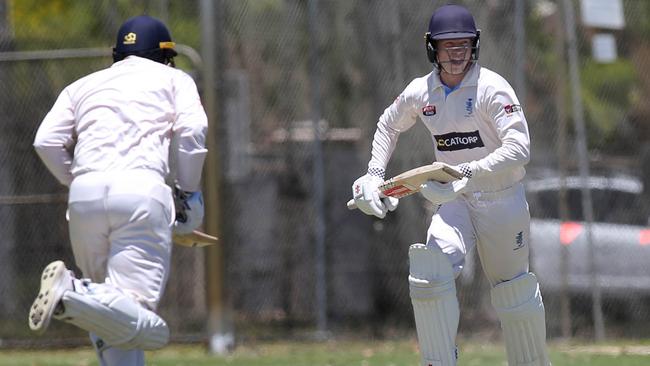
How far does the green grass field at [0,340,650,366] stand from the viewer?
10.2 metres

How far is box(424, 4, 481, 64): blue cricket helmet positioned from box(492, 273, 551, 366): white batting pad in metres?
1.23

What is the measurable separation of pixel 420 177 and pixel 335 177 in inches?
238

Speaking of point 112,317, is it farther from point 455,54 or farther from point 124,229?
point 455,54

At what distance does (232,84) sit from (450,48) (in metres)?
5.54

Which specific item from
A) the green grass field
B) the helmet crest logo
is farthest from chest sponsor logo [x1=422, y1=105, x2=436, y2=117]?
the green grass field

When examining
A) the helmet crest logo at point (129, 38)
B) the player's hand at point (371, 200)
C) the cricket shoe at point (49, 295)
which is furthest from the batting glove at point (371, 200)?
the cricket shoe at point (49, 295)

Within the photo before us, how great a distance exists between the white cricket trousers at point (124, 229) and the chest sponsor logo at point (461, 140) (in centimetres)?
→ 150

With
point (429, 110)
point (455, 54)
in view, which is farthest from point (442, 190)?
point (455, 54)

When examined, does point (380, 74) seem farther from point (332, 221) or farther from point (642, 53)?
point (642, 53)

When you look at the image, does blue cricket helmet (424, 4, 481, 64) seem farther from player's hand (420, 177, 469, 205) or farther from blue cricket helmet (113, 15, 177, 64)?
blue cricket helmet (113, 15, 177, 64)

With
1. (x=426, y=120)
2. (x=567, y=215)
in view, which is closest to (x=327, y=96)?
(x=567, y=215)

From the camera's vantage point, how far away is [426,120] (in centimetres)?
690

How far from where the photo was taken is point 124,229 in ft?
20.8

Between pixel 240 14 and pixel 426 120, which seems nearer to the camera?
pixel 426 120
